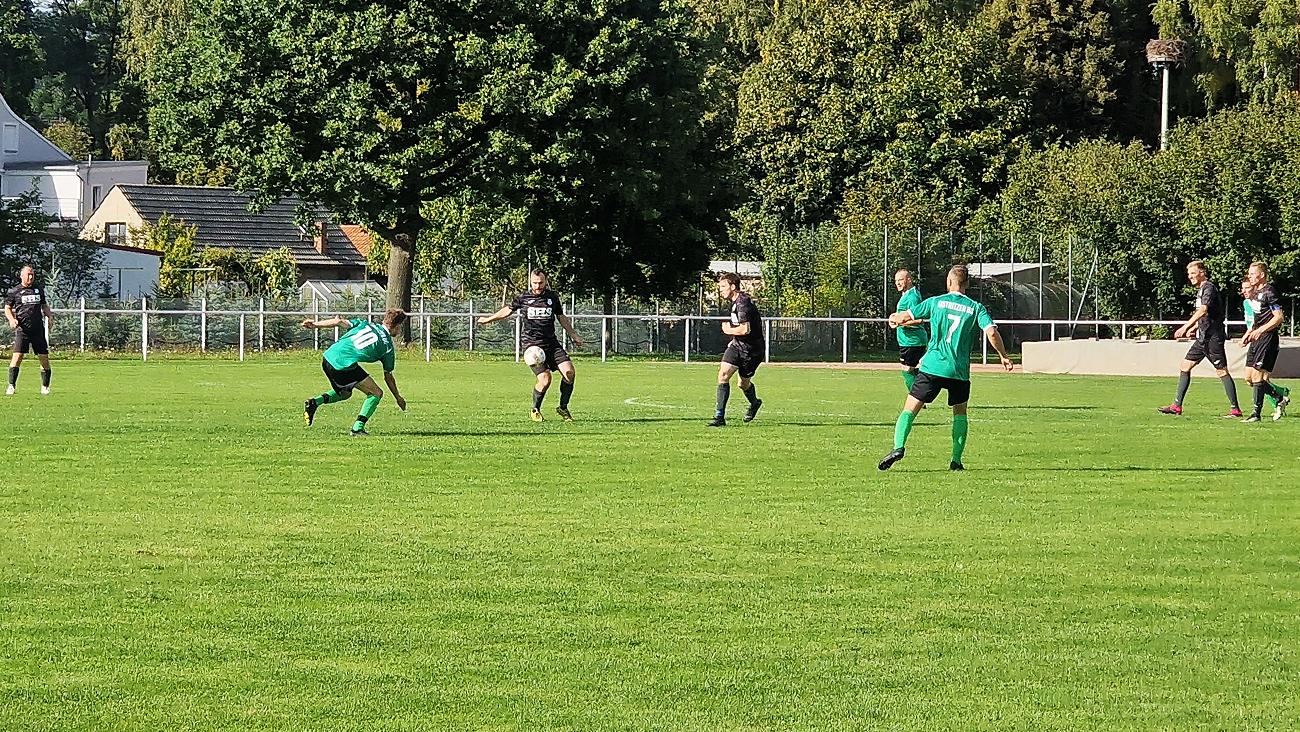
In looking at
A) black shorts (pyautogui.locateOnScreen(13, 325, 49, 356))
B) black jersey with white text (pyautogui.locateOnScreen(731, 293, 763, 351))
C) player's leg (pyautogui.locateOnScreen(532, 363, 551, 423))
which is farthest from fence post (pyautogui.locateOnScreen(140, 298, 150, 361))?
black jersey with white text (pyautogui.locateOnScreen(731, 293, 763, 351))

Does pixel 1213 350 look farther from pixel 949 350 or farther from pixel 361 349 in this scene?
pixel 361 349

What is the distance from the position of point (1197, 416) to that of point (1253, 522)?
1175cm

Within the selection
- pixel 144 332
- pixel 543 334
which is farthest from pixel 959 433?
pixel 144 332

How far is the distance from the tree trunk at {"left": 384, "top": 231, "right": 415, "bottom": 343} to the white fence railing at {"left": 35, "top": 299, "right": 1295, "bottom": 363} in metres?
0.69

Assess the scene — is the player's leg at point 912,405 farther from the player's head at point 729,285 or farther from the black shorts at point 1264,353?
the black shorts at point 1264,353

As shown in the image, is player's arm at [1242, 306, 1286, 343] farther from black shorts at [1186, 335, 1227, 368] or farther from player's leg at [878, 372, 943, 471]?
player's leg at [878, 372, 943, 471]

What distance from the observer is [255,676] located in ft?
23.0

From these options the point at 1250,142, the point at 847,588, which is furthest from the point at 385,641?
the point at 1250,142

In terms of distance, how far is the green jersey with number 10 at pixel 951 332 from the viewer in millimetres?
14781

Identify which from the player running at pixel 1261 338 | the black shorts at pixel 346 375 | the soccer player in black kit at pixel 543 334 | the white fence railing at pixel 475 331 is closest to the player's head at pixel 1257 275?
the player running at pixel 1261 338

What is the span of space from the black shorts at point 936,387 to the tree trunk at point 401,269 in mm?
31714

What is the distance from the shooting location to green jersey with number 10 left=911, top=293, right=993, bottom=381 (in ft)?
48.5

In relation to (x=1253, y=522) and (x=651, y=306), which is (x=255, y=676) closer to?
(x=1253, y=522)

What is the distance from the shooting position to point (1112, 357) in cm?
3909
